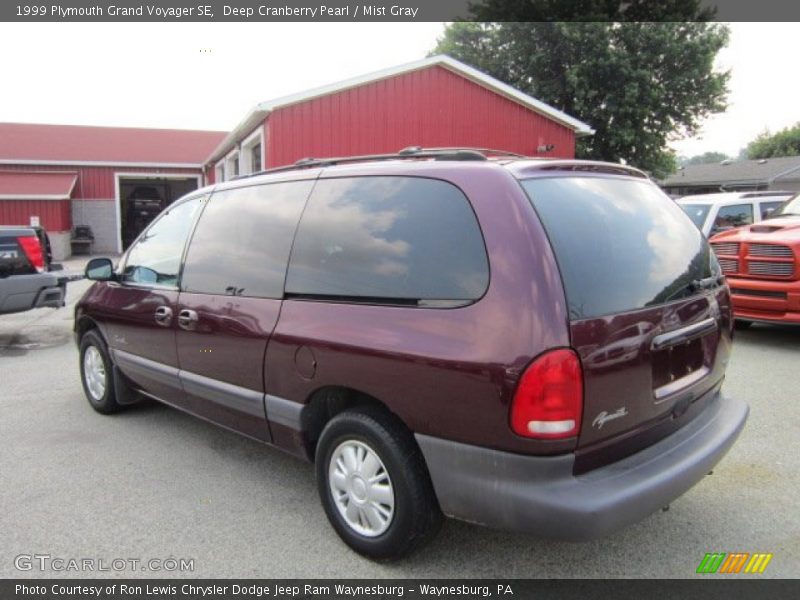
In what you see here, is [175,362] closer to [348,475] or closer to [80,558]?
[80,558]

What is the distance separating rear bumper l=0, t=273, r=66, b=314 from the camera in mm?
7331

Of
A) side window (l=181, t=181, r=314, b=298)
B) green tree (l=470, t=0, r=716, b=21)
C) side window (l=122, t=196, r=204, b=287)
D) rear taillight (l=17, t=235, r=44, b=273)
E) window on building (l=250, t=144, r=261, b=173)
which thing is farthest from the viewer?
green tree (l=470, t=0, r=716, b=21)

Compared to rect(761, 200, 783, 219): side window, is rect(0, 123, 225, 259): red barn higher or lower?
higher

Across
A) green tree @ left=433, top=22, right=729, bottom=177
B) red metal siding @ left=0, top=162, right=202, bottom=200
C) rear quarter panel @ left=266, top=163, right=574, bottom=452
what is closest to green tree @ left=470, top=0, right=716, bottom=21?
green tree @ left=433, top=22, right=729, bottom=177

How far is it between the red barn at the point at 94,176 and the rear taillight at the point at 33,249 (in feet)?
52.4

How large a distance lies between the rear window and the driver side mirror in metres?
3.40

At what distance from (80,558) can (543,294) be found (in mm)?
2426

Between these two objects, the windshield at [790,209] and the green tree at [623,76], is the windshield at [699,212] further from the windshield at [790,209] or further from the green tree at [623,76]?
the green tree at [623,76]

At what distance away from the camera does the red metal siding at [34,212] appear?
72.7 feet

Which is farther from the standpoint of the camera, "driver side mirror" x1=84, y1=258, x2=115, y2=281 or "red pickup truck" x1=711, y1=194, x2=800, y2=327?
"red pickup truck" x1=711, y1=194, x2=800, y2=327

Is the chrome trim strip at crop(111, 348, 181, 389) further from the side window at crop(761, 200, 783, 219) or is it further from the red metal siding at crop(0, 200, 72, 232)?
the red metal siding at crop(0, 200, 72, 232)

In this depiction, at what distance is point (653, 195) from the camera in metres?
3.15

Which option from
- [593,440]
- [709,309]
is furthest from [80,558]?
[709,309]

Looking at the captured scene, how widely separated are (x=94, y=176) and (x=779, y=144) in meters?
49.5
